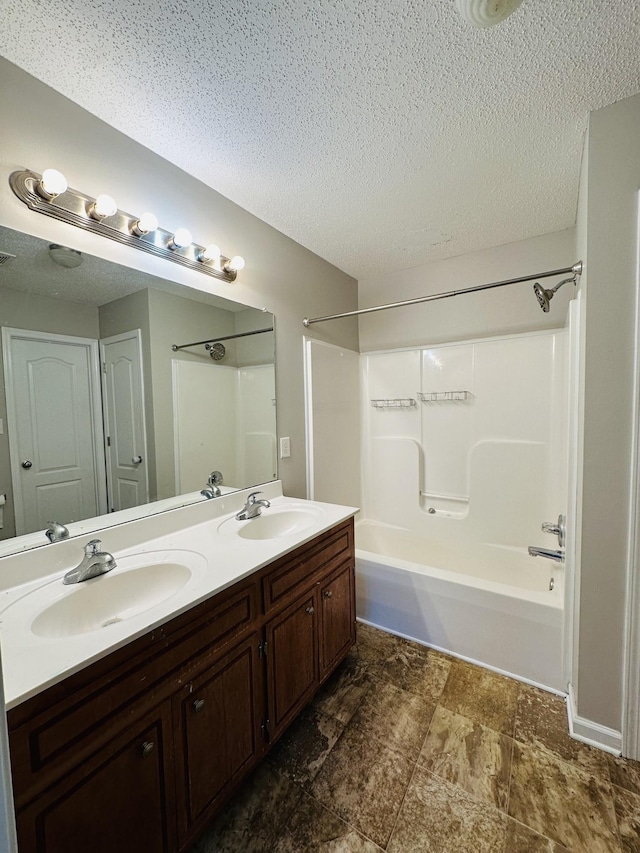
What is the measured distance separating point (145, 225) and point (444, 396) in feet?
6.79

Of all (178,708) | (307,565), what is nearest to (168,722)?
(178,708)

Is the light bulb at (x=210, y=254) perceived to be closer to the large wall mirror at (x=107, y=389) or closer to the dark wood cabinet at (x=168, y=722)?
the large wall mirror at (x=107, y=389)

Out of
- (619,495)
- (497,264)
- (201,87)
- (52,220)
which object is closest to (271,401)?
(52,220)

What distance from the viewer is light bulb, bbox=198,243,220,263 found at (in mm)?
1599

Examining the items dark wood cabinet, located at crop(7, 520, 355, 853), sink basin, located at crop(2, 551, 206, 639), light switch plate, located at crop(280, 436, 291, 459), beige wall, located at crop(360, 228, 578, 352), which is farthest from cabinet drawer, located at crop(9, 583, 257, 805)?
beige wall, located at crop(360, 228, 578, 352)

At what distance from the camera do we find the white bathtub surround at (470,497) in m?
1.76

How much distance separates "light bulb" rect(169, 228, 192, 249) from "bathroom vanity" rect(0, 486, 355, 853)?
1.24 metres

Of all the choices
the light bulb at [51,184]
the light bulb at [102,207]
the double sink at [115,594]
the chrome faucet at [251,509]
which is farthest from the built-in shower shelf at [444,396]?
the light bulb at [51,184]

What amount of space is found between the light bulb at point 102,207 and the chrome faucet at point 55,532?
108cm

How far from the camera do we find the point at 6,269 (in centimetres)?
108

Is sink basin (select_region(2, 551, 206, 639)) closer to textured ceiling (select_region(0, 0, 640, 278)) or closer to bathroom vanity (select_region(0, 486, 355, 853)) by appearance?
bathroom vanity (select_region(0, 486, 355, 853))

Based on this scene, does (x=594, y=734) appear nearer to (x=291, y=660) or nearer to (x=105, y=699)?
(x=291, y=660)

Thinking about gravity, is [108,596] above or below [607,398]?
below

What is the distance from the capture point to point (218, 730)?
3.48 feet
